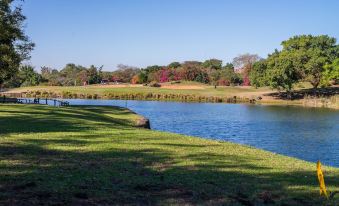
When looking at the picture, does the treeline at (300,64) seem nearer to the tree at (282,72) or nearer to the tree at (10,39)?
the tree at (282,72)

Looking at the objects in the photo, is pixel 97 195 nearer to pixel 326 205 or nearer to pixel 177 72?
pixel 326 205

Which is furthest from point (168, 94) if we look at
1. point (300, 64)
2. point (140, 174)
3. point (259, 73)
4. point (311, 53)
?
point (140, 174)

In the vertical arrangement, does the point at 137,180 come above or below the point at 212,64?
below

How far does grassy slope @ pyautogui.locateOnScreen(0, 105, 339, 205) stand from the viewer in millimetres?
10039

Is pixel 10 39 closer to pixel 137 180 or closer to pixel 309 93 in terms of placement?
pixel 137 180

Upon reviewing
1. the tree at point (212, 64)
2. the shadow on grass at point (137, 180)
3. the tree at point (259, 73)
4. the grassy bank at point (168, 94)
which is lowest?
the shadow on grass at point (137, 180)

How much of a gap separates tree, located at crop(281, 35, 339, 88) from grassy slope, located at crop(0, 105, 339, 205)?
280ft

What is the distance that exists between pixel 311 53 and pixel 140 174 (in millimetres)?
96682

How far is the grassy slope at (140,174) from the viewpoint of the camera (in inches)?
395

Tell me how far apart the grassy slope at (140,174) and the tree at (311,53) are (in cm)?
8543

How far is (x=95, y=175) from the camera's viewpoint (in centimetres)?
1184

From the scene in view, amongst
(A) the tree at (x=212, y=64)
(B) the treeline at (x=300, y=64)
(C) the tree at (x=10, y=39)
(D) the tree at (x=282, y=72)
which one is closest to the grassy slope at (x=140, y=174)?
(C) the tree at (x=10, y=39)

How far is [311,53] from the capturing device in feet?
336

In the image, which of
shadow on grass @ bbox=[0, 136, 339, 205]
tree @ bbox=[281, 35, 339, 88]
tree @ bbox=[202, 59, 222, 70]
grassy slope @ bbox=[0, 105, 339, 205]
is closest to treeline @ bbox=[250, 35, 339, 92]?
tree @ bbox=[281, 35, 339, 88]
